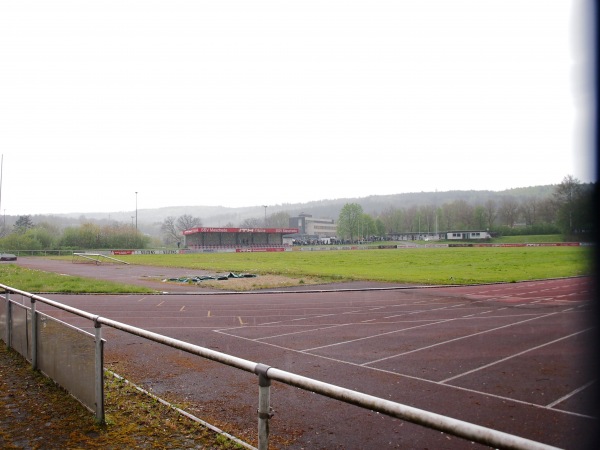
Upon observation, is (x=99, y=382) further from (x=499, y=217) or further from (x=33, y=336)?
(x=499, y=217)

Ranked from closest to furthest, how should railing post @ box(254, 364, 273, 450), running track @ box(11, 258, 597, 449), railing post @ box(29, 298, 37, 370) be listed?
railing post @ box(254, 364, 273, 450), running track @ box(11, 258, 597, 449), railing post @ box(29, 298, 37, 370)

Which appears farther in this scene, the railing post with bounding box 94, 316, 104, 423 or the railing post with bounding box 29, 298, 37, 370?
the railing post with bounding box 29, 298, 37, 370

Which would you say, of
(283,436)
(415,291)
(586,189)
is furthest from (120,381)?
(415,291)

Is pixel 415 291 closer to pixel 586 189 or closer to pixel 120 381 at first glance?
pixel 120 381

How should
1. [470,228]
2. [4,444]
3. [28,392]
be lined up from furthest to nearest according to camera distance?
[470,228] → [28,392] → [4,444]

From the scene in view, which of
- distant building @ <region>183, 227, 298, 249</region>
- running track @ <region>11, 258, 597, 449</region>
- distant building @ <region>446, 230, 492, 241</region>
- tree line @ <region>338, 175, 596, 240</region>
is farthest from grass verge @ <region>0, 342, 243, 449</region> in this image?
distant building @ <region>183, 227, 298, 249</region>

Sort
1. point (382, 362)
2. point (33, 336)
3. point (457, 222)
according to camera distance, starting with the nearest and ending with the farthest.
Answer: point (33, 336)
point (382, 362)
point (457, 222)

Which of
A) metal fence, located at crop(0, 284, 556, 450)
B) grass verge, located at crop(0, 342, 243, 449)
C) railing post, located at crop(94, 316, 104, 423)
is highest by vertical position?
metal fence, located at crop(0, 284, 556, 450)

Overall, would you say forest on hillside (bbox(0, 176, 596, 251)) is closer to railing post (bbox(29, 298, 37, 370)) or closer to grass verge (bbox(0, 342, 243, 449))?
grass verge (bbox(0, 342, 243, 449))

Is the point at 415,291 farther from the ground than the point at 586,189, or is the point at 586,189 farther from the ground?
the point at 586,189

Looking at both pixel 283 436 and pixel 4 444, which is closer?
pixel 4 444

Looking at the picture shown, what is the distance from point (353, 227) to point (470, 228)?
49201 millimetres

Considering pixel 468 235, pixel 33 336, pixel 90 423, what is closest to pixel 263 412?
pixel 90 423

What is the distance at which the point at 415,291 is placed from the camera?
23750mm
